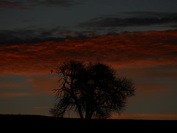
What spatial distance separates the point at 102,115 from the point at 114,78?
5233mm

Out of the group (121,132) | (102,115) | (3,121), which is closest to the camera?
(121,132)

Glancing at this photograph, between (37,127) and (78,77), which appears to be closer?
(37,127)

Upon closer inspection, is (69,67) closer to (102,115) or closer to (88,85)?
(88,85)

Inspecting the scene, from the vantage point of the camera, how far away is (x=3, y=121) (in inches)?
1451

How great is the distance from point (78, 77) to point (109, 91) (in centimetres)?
456

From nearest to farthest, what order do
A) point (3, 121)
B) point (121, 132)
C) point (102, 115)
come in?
point (121, 132) → point (3, 121) → point (102, 115)

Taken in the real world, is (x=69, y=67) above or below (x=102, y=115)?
above

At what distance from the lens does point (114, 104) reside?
54750mm

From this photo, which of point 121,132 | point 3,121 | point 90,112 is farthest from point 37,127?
point 90,112

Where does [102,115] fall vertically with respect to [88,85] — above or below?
below

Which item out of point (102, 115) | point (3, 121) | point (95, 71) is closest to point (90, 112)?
point (102, 115)

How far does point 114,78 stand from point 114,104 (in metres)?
3.49

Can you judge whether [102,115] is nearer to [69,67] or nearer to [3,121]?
Result: [69,67]

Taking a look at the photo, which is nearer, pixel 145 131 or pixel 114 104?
pixel 145 131
